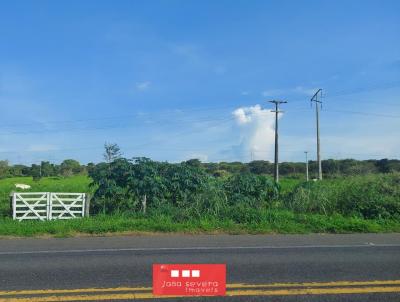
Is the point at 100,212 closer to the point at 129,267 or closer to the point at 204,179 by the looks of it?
the point at 204,179

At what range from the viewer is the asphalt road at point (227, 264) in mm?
5898

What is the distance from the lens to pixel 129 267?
760 cm

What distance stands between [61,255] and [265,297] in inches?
192

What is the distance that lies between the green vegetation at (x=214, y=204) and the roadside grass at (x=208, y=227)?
0.03m

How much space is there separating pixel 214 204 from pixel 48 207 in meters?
6.05

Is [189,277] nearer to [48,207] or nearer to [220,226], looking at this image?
[220,226]

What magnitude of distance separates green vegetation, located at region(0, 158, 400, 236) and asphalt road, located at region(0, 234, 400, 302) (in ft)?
4.45

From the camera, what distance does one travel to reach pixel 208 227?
43.5 ft

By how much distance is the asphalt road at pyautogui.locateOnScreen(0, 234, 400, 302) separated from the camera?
590 cm

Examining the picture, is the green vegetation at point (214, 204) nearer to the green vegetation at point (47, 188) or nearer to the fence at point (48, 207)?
the fence at point (48, 207)

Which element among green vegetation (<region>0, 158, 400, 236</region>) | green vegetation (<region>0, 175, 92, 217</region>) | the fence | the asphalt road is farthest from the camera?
green vegetation (<region>0, 175, 92, 217</region>)

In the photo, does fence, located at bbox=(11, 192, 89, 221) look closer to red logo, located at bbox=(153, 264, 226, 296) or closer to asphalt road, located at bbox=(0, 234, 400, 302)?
asphalt road, located at bbox=(0, 234, 400, 302)

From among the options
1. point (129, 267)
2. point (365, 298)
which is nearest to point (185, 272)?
point (365, 298)

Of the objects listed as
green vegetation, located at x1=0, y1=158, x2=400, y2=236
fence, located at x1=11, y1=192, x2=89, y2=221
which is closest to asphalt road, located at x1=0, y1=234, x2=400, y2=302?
green vegetation, located at x1=0, y1=158, x2=400, y2=236
